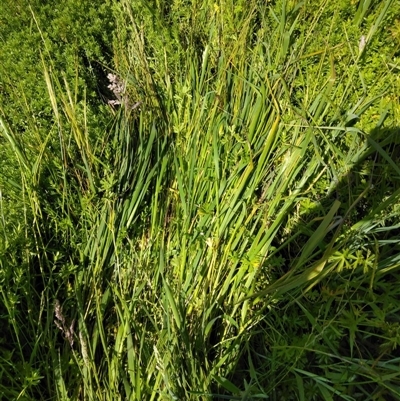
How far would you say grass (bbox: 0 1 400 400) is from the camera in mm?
1369

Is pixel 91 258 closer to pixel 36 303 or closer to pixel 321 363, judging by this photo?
pixel 36 303

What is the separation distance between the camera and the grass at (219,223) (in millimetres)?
1369

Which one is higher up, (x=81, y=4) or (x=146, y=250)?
(x=81, y=4)

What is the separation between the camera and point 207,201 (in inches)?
62.1

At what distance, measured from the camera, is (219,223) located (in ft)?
4.93

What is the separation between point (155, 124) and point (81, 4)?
76 centimetres

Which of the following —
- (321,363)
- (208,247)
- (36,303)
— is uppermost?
(208,247)

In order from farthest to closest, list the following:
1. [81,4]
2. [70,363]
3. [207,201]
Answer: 1. [81,4]
2. [207,201]
3. [70,363]

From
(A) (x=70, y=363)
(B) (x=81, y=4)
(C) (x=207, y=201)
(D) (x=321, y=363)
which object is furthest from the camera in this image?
(B) (x=81, y=4)

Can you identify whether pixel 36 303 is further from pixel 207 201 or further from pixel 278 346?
pixel 278 346

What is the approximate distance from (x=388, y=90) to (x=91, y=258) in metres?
1.33

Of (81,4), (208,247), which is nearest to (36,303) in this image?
(208,247)

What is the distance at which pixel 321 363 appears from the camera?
1.47 m

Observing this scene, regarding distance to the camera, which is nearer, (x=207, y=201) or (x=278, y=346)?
(x=278, y=346)
